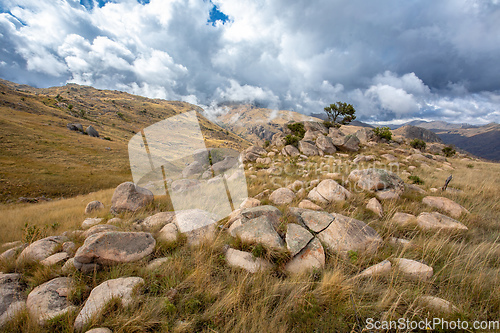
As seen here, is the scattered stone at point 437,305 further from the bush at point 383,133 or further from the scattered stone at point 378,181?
the bush at point 383,133

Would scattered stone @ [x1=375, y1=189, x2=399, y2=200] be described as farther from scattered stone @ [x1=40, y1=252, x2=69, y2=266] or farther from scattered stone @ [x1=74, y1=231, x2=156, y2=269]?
scattered stone @ [x1=40, y1=252, x2=69, y2=266]

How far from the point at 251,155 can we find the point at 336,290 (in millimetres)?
16365

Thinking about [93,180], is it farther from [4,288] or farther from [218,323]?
[218,323]

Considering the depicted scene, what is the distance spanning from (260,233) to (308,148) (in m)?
15.0

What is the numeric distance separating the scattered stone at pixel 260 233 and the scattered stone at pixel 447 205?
5657 millimetres

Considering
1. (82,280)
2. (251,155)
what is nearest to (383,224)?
(82,280)

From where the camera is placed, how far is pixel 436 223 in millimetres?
4391

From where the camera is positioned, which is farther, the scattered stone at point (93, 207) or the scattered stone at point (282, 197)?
the scattered stone at point (93, 207)

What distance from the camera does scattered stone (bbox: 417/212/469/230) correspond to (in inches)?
168

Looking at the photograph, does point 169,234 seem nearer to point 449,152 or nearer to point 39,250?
point 39,250

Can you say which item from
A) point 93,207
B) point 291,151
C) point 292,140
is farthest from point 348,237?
point 292,140

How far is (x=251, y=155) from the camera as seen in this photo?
1855 centimetres

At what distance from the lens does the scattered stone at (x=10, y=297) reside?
2344 millimetres

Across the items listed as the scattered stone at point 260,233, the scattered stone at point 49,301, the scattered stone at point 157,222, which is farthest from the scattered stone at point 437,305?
the scattered stone at point 157,222
